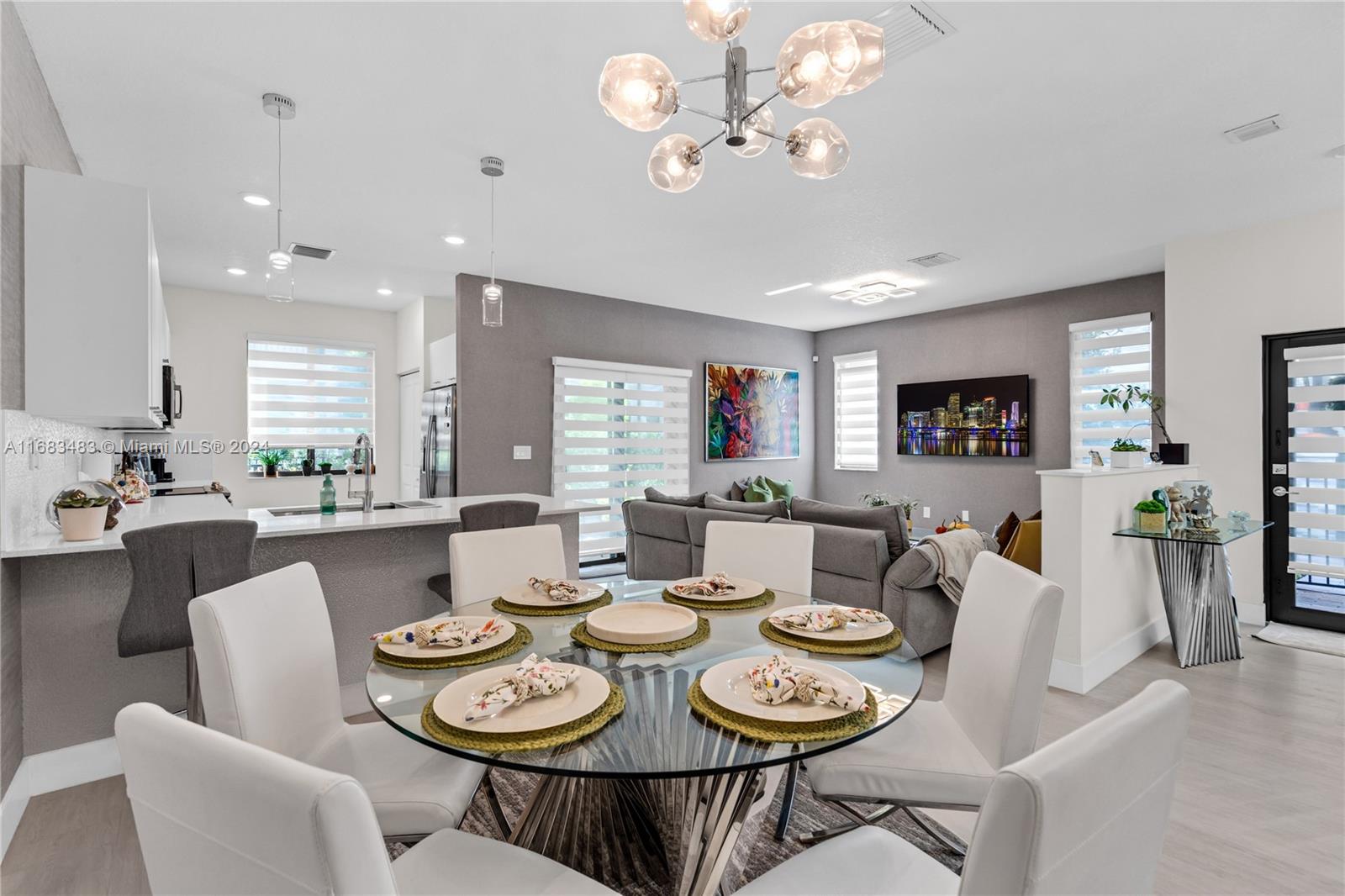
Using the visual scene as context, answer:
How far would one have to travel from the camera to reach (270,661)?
1.51m

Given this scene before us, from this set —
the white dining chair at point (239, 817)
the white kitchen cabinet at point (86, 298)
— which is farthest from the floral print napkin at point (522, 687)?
the white kitchen cabinet at point (86, 298)

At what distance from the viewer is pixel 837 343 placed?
311 inches

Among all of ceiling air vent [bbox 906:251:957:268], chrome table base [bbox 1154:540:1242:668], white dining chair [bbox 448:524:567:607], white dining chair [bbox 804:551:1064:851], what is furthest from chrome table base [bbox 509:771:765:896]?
ceiling air vent [bbox 906:251:957:268]

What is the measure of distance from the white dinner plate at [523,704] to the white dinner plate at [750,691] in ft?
0.72

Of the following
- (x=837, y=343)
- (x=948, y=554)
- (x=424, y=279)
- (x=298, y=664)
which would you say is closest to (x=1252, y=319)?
(x=948, y=554)

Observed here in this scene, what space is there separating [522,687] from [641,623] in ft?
1.67

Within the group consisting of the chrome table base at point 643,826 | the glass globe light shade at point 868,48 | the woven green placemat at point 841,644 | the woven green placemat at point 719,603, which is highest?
the glass globe light shade at point 868,48

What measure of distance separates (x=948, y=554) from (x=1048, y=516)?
53cm

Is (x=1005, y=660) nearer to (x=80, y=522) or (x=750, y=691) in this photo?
(x=750, y=691)

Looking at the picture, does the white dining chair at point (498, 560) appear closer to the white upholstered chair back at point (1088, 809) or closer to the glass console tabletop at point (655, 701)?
the glass console tabletop at point (655, 701)

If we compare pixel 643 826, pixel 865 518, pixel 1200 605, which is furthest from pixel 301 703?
pixel 1200 605

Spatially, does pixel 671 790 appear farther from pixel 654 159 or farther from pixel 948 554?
pixel 948 554

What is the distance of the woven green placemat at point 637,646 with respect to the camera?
1543mm

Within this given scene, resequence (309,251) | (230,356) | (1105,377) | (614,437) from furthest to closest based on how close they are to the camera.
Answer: (614,437), (230,356), (1105,377), (309,251)
